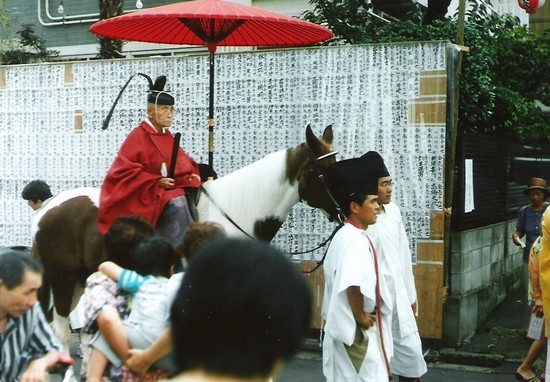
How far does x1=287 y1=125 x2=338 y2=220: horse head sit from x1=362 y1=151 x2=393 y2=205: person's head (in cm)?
104

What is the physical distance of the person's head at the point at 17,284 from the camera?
4047 mm

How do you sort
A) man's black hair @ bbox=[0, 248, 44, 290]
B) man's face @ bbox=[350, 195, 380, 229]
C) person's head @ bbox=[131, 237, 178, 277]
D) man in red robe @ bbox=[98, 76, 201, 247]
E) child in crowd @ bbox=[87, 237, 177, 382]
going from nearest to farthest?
man's black hair @ bbox=[0, 248, 44, 290], child in crowd @ bbox=[87, 237, 177, 382], person's head @ bbox=[131, 237, 178, 277], man's face @ bbox=[350, 195, 380, 229], man in red robe @ bbox=[98, 76, 201, 247]

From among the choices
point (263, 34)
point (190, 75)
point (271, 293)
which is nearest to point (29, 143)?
point (190, 75)

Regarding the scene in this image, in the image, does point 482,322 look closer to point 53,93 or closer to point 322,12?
point 322,12

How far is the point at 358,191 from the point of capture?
5.82 m

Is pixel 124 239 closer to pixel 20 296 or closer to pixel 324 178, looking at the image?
pixel 20 296

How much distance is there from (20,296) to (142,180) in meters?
3.62

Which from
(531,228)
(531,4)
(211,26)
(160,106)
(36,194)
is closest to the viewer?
(160,106)

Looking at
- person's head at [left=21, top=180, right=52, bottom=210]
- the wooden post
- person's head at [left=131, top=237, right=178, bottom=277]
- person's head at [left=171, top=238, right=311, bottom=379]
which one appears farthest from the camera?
person's head at [left=21, top=180, right=52, bottom=210]

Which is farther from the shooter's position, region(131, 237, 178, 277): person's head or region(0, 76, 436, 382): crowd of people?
region(131, 237, 178, 277): person's head

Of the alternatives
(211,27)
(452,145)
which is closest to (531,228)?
(452,145)

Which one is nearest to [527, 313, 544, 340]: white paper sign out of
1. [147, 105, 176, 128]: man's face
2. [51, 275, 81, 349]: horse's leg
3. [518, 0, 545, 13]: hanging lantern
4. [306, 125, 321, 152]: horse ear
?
[306, 125, 321, 152]: horse ear

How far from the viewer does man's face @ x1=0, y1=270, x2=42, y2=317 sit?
13.3ft

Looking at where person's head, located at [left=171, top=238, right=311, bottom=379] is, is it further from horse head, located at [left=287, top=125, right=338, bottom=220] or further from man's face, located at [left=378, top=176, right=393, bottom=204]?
horse head, located at [left=287, top=125, right=338, bottom=220]
